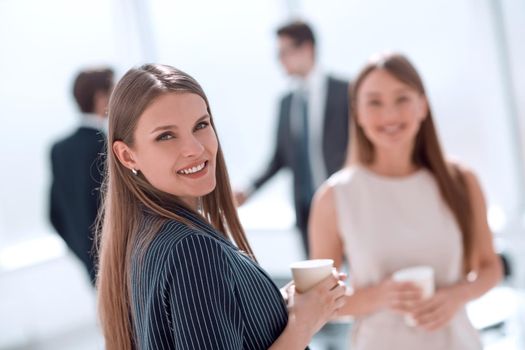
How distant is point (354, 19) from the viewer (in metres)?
4.95

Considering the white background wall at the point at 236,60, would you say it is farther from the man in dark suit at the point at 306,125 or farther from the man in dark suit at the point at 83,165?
the man in dark suit at the point at 83,165

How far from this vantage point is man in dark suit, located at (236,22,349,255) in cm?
376

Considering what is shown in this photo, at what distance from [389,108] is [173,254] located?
3.62 ft

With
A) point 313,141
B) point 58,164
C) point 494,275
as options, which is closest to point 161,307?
point 494,275

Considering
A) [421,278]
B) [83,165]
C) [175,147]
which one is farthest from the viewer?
[83,165]

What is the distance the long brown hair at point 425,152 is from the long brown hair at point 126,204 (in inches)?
36.7

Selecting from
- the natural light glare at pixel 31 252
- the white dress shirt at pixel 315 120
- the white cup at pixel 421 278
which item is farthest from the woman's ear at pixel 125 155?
the natural light glare at pixel 31 252

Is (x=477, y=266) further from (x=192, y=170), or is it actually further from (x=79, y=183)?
(x=79, y=183)

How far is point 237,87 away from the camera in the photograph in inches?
224

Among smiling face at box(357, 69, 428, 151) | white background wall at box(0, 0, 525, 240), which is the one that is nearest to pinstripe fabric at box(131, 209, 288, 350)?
smiling face at box(357, 69, 428, 151)

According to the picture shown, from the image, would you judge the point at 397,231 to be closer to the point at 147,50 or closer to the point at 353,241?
the point at 353,241

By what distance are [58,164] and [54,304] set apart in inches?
92.7

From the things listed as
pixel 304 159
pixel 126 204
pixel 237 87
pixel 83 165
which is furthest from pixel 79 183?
pixel 237 87

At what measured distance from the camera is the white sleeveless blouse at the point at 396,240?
1.96m
